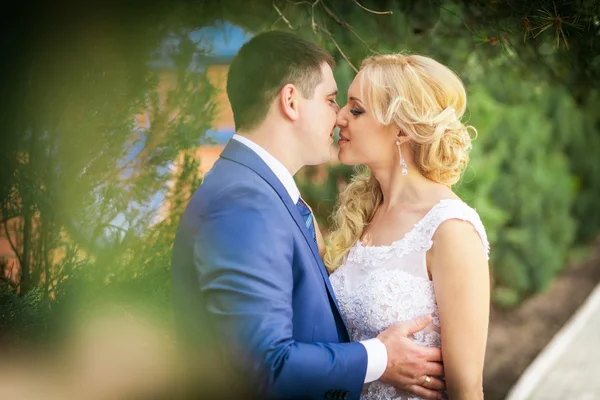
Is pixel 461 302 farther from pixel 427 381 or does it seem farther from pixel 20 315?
pixel 20 315

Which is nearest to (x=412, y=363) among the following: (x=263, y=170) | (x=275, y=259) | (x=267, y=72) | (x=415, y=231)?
(x=415, y=231)

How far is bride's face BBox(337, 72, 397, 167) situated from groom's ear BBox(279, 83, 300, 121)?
1.50 ft

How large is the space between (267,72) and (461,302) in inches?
43.6

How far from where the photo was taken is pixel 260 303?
6.91 ft

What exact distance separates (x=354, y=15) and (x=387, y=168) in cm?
133

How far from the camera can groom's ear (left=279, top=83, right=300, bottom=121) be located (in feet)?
8.32

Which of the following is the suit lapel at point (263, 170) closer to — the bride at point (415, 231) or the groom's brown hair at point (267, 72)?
the groom's brown hair at point (267, 72)

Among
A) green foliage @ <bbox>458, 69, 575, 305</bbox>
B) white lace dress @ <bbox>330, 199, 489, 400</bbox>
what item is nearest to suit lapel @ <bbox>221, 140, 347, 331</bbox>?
white lace dress @ <bbox>330, 199, 489, 400</bbox>

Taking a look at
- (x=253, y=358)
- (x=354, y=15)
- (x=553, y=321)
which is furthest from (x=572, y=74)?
(x=553, y=321)

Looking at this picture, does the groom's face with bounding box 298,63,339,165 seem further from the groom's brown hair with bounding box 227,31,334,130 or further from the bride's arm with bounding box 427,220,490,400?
the bride's arm with bounding box 427,220,490,400

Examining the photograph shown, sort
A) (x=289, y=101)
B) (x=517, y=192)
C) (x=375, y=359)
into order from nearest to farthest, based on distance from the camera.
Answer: (x=375, y=359) → (x=289, y=101) → (x=517, y=192)

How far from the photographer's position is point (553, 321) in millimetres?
8742

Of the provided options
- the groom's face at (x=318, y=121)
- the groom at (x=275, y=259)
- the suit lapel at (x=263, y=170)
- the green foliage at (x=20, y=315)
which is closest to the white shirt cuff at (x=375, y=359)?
the groom at (x=275, y=259)

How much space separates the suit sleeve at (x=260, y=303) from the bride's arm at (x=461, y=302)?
0.52 meters
